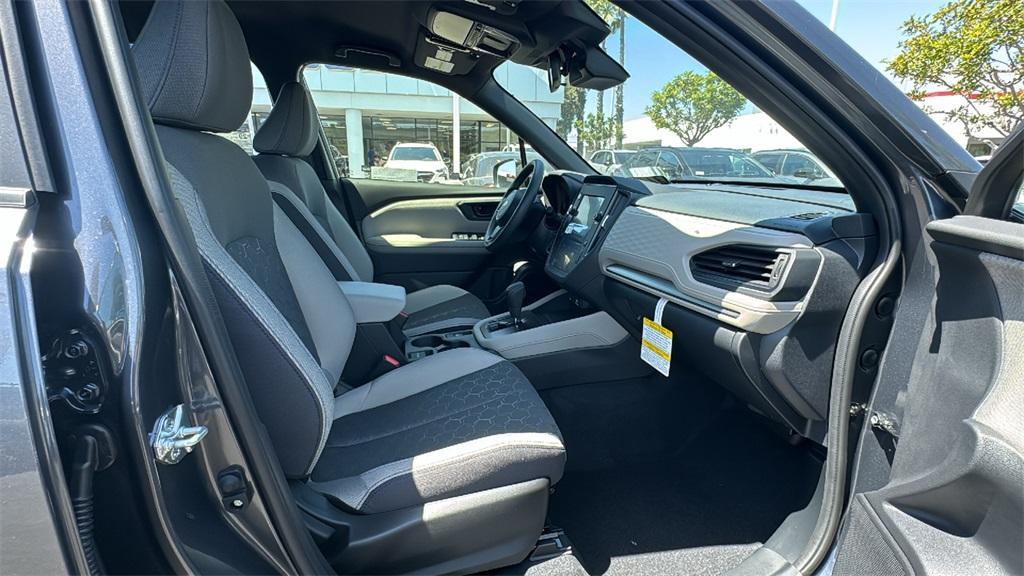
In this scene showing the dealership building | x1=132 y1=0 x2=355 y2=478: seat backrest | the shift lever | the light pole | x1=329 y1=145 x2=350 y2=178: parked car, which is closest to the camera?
x1=132 y1=0 x2=355 y2=478: seat backrest

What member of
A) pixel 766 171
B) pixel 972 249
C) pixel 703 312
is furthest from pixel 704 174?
pixel 972 249

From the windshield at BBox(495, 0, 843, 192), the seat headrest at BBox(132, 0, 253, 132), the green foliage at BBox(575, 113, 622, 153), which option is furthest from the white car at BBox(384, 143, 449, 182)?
the seat headrest at BBox(132, 0, 253, 132)

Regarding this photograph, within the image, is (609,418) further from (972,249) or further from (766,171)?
(972,249)

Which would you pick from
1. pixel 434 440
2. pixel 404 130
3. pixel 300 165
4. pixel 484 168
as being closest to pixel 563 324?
pixel 434 440

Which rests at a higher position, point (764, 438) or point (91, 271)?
point (91, 271)

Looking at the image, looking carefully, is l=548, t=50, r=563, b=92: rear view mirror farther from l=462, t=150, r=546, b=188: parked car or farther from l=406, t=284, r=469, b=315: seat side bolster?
l=406, t=284, r=469, b=315: seat side bolster

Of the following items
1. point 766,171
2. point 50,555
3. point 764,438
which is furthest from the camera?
point 764,438

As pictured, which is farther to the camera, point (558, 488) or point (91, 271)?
point (558, 488)

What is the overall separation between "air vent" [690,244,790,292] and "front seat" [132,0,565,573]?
0.49m

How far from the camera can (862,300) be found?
0.92 meters

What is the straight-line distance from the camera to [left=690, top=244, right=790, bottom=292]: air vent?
3.32ft

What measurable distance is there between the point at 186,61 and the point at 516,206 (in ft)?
4.76

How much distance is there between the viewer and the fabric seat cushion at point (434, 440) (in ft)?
3.26

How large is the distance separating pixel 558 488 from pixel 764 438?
2.33 ft
